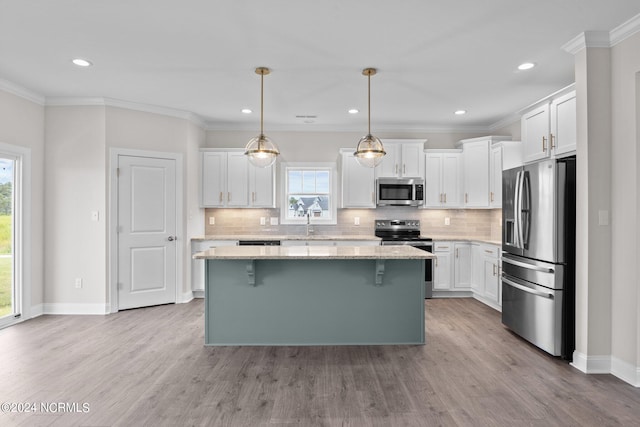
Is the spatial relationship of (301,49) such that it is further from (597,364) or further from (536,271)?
(597,364)

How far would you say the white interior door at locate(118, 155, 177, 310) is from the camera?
4758mm

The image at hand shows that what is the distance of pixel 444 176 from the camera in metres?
5.77

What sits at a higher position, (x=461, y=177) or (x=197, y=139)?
(x=197, y=139)

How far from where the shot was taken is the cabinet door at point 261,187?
18.8ft

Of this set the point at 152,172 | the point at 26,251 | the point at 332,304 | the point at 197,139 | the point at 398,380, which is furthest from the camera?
the point at 197,139

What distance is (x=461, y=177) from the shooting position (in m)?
5.75

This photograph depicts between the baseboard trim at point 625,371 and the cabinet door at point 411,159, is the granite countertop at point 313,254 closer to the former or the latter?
the baseboard trim at point 625,371

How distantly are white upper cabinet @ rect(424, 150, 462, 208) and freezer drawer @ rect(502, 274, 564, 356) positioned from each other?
78.8 inches

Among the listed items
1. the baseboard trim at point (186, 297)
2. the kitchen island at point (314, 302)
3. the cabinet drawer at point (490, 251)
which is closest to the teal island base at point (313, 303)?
the kitchen island at point (314, 302)

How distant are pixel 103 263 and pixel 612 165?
5.40 m

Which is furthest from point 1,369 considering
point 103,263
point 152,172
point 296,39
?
point 296,39

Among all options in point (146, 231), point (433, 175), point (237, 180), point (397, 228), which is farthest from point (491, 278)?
point (146, 231)

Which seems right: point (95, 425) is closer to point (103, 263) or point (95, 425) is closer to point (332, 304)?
point (332, 304)

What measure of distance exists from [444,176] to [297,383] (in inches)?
162
